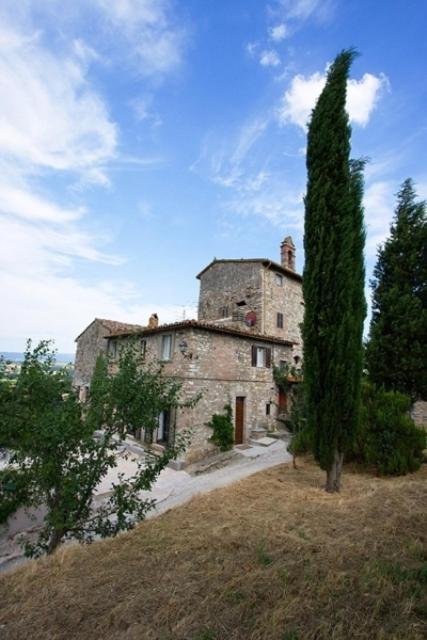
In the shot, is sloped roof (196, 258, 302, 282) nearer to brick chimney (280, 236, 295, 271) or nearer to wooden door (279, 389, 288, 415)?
brick chimney (280, 236, 295, 271)

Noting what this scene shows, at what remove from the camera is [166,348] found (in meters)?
13.9

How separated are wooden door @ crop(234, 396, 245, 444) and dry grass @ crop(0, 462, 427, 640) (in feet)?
28.5

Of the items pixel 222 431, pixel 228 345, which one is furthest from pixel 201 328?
pixel 222 431

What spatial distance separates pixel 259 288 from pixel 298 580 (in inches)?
657

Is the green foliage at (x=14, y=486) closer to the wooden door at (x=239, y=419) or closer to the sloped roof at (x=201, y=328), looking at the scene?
the sloped roof at (x=201, y=328)

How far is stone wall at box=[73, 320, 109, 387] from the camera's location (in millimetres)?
19391

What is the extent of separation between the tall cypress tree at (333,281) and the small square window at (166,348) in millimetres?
7202

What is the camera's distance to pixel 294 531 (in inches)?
192

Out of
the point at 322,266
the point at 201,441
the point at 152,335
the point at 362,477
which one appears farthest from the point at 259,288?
the point at 362,477

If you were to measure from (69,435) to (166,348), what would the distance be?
970 cm

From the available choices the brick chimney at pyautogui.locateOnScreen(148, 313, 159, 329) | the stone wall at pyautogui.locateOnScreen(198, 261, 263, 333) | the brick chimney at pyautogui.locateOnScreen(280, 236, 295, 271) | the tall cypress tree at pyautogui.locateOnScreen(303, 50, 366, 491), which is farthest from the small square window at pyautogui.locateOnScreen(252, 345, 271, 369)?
the brick chimney at pyautogui.locateOnScreen(280, 236, 295, 271)

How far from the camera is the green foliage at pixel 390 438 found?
8164mm

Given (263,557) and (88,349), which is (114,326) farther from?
(263,557)

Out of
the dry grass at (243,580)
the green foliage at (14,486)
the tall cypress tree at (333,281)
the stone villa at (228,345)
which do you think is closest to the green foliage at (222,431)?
the stone villa at (228,345)
